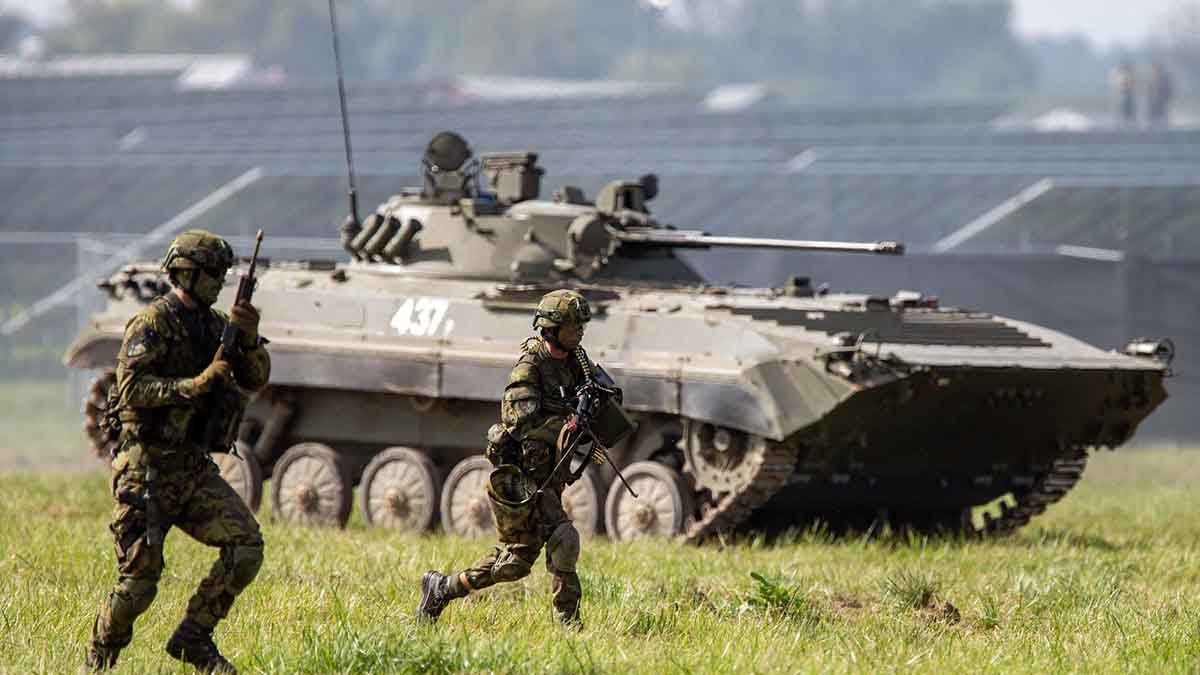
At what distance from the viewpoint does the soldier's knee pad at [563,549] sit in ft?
40.3

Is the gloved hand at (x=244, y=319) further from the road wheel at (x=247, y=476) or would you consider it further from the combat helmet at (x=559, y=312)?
the road wheel at (x=247, y=476)

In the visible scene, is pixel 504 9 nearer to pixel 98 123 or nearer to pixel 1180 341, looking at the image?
pixel 98 123

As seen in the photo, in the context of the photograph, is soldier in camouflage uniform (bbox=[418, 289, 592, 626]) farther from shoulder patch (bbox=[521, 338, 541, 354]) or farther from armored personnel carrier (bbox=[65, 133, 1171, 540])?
armored personnel carrier (bbox=[65, 133, 1171, 540])

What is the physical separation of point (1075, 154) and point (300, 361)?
25.6 metres

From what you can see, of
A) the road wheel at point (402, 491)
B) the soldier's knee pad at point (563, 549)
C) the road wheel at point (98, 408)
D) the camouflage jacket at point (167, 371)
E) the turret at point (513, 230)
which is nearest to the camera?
the camouflage jacket at point (167, 371)

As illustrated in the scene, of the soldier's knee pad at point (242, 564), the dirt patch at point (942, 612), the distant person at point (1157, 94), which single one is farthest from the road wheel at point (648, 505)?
the distant person at point (1157, 94)

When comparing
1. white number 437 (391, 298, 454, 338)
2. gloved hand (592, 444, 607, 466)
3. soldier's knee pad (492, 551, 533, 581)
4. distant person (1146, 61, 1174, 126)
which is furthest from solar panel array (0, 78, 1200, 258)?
soldier's knee pad (492, 551, 533, 581)

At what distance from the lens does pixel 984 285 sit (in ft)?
100

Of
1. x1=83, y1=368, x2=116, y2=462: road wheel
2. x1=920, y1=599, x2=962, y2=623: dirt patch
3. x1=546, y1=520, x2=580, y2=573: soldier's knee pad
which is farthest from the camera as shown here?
x1=83, y1=368, x2=116, y2=462: road wheel

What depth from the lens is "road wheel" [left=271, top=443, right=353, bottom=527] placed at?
775 inches

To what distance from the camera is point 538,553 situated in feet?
40.1

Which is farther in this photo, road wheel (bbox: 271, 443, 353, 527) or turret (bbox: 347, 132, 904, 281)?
road wheel (bbox: 271, 443, 353, 527)

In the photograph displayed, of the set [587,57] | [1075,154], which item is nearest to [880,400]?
[1075,154]

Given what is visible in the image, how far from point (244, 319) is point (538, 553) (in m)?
2.35
